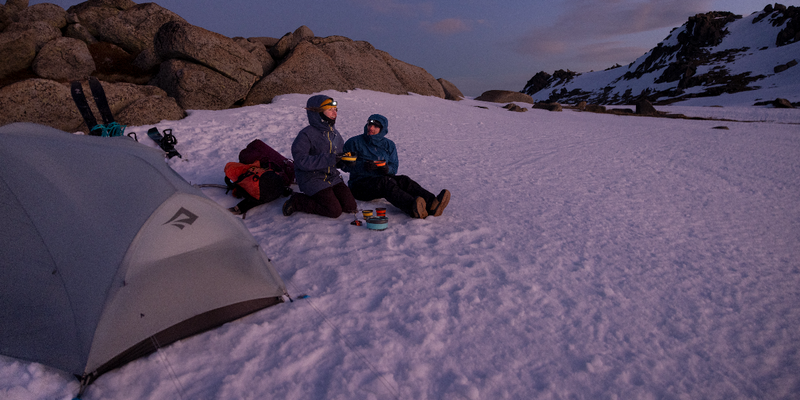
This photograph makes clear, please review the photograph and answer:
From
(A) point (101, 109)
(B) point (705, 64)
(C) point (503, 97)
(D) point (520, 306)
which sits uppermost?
(B) point (705, 64)

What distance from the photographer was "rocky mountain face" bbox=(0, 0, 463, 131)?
9.16 meters

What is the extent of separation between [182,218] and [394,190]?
Answer: 2951mm

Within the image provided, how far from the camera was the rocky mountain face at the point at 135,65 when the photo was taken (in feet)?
30.1

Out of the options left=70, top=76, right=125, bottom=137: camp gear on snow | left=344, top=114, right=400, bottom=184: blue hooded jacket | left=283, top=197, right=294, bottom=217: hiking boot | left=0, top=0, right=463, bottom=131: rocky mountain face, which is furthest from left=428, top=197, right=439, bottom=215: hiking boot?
left=0, top=0, right=463, bottom=131: rocky mountain face

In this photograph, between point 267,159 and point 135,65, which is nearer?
point 267,159

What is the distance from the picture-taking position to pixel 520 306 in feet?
10.4

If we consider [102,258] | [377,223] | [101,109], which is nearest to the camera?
[102,258]

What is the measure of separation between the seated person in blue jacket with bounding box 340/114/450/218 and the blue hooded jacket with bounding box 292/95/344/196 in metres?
0.30

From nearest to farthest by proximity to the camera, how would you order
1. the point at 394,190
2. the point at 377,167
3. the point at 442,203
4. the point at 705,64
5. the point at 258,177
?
the point at 442,203
the point at 394,190
the point at 377,167
the point at 258,177
the point at 705,64

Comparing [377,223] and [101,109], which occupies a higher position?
[101,109]

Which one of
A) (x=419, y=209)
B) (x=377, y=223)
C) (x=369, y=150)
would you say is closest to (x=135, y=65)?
(x=369, y=150)

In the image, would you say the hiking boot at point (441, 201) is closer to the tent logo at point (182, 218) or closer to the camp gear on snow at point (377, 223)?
the camp gear on snow at point (377, 223)

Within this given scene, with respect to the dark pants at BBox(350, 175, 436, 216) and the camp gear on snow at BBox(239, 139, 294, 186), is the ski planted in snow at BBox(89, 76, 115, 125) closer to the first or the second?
the camp gear on snow at BBox(239, 139, 294, 186)

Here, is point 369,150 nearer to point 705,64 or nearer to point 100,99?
point 100,99
